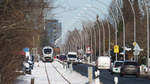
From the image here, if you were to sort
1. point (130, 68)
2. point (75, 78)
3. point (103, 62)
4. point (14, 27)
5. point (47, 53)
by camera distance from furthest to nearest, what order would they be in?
point (47, 53) < point (103, 62) < point (130, 68) < point (75, 78) < point (14, 27)

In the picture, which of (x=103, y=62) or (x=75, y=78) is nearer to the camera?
(x=75, y=78)

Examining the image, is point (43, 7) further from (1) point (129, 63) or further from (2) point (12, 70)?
(1) point (129, 63)

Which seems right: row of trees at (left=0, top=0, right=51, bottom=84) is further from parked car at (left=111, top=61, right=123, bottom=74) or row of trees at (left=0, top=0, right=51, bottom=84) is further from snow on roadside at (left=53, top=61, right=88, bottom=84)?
parked car at (left=111, top=61, right=123, bottom=74)

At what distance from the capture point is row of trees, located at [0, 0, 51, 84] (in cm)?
1791

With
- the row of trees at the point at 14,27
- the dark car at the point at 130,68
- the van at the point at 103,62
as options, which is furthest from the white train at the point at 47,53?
the row of trees at the point at 14,27

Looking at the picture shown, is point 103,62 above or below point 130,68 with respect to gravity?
above

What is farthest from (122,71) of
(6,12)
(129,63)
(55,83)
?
(6,12)

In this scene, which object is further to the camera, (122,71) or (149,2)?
(149,2)

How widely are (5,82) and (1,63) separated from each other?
1.21 meters

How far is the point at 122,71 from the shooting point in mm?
51500

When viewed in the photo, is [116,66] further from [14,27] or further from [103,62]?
[14,27]

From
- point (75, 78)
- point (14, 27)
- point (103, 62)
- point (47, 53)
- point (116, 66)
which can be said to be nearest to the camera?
point (14, 27)

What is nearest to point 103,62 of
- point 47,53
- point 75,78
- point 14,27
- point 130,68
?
point 130,68

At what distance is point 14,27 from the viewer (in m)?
18.0
